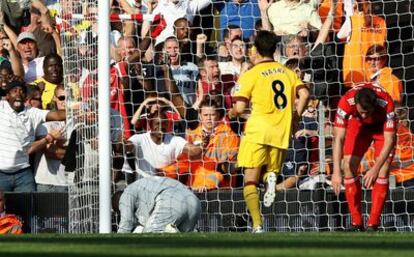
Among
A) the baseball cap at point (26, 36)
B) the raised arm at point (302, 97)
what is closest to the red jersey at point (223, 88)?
the baseball cap at point (26, 36)

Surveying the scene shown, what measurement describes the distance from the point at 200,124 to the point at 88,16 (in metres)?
1.77

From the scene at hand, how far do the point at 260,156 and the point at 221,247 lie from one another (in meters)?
4.10

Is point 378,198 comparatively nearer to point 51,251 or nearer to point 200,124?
point 200,124

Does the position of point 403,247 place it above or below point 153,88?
below

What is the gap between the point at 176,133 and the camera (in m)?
14.7

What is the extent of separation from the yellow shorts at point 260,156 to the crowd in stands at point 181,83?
6.11 feet

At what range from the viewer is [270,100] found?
12.1 meters

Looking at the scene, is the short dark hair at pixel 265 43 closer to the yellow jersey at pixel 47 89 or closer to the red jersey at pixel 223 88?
the red jersey at pixel 223 88

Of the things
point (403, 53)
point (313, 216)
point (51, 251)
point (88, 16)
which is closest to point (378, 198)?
point (313, 216)

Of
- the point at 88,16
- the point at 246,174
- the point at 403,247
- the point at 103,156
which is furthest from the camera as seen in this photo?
the point at 88,16

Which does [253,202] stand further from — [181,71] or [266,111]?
[181,71]

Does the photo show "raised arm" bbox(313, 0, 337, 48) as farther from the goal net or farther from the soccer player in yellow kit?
the soccer player in yellow kit

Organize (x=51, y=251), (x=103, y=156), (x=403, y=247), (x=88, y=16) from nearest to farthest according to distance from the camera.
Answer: (x=51, y=251) < (x=403, y=247) < (x=103, y=156) < (x=88, y=16)

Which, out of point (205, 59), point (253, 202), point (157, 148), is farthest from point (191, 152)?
point (253, 202)
